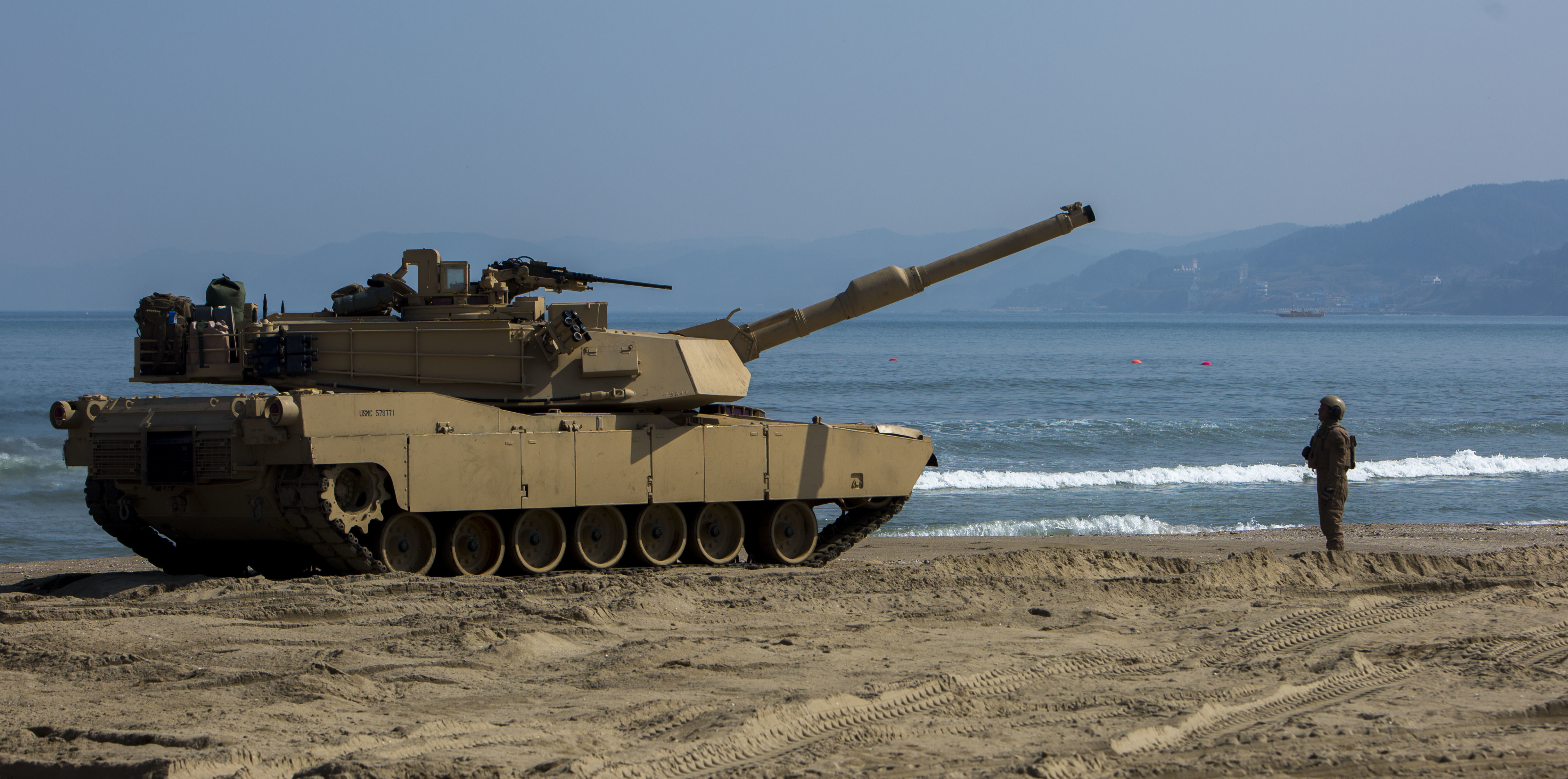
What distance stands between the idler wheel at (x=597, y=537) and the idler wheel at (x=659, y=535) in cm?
14

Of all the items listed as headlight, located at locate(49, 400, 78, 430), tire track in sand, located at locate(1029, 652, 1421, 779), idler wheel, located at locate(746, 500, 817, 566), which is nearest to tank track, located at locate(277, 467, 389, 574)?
headlight, located at locate(49, 400, 78, 430)

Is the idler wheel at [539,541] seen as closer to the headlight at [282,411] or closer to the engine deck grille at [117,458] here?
the headlight at [282,411]

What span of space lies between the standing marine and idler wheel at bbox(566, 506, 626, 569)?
21.2 feet

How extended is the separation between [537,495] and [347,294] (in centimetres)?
308

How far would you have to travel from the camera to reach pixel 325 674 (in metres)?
8.59

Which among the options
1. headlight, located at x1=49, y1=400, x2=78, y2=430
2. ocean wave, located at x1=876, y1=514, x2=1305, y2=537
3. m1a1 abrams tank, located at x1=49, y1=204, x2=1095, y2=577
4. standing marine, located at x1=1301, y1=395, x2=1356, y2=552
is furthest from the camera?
ocean wave, located at x1=876, y1=514, x2=1305, y2=537

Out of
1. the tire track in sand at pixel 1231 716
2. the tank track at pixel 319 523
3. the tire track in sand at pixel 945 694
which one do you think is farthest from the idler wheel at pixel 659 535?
the tire track in sand at pixel 1231 716

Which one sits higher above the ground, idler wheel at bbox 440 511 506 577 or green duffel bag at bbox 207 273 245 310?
green duffel bag at bbox 207 273 245 310

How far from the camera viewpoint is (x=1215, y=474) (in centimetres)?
2814

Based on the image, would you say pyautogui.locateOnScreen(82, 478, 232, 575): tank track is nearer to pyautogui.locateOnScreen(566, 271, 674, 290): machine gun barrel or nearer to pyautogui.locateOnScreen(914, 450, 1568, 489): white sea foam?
pyautogui.locateOnScreen(566, 271, 674, 290): machine gun barrel

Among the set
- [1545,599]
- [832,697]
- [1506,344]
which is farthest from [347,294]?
[1506,344]

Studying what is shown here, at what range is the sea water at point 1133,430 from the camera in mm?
22906

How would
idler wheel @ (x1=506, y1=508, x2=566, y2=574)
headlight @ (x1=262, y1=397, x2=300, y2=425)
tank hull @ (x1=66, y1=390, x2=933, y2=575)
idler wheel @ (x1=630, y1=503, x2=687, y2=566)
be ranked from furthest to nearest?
1. idler wheel @ (x1=630, y1=503, x2=687, y2=566)
2. idler wheel @ (x1=506, y1=508, x2=566, y2=574)
3. tank hull @ (x1=66, y1=390, x2=933, y2=575)
4. headlight @ (x1=262, y1=397, x2=300, y2=425)

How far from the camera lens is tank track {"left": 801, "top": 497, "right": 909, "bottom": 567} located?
1511cm
